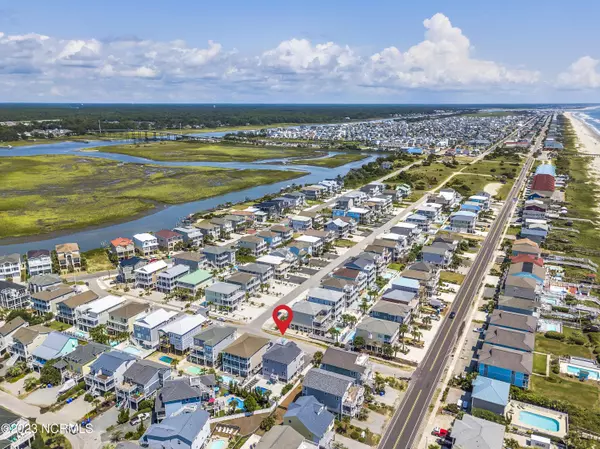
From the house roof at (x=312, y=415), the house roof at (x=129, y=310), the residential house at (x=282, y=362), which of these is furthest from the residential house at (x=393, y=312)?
the house roof at (x=129, y=310)

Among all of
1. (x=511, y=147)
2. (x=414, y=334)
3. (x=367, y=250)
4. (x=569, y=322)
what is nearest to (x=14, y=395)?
(x=414, y=334)

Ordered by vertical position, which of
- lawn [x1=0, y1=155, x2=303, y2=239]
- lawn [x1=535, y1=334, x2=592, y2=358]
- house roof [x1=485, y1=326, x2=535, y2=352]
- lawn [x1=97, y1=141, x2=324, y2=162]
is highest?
lawn [x1=97, y1=141, x2=324, y2=162]

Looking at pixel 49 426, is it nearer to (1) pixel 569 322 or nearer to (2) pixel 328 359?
(2) pixel 328 359

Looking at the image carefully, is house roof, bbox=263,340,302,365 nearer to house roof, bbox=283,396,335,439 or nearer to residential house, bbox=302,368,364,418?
residential house, bbox=302,368,364,418

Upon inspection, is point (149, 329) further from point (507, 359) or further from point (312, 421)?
point (507, 359)

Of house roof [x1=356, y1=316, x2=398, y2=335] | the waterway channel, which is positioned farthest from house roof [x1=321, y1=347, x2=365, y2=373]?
the waterway channel

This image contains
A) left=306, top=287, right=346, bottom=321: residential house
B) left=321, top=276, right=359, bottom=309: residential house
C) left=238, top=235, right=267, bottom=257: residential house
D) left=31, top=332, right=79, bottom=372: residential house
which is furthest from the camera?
left=238, top=235, right=267, bottom=257: residential house

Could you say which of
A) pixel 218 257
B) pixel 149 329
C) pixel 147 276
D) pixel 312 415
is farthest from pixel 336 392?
pixel 218 257

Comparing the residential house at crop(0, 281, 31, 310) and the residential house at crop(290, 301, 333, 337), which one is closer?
the residential house at crop(290, 301, 333, 337)
